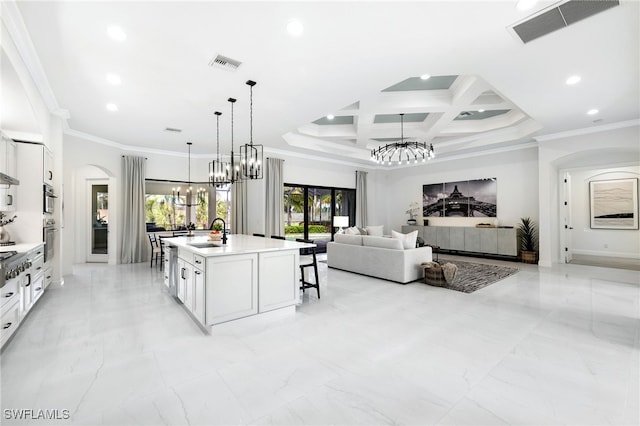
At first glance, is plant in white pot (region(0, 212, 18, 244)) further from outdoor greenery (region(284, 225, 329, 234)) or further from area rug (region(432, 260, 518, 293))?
area rug (region(432, 260, 518, 293))

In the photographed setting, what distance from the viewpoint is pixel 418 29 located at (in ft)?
9.14

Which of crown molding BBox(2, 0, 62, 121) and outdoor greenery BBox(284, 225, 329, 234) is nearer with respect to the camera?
crown molding BBox(2, 0, 62, 121)

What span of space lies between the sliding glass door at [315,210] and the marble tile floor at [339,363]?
186 inches

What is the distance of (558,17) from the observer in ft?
8.80

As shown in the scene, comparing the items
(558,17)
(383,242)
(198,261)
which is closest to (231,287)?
(198,261)

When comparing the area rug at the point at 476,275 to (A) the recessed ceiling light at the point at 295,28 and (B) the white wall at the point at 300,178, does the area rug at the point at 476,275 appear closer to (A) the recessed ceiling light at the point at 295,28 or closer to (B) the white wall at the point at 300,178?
(A) the recessed ceiling light at the point at 295,28

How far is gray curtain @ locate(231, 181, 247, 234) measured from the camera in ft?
26.0

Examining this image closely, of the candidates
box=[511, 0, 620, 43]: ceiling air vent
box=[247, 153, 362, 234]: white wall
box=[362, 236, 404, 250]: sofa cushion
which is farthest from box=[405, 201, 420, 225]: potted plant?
box=[511, 0, 620, 43]: ceiling air vent

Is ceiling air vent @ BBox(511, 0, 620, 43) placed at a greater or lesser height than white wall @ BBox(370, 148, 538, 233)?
greater

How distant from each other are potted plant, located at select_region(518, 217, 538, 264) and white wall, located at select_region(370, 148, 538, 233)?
0.76 feet

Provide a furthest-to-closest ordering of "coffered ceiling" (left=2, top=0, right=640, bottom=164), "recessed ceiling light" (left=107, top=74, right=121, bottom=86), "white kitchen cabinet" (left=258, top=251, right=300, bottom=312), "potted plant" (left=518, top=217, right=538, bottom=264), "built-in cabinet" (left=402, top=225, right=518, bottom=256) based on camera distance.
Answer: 1. "built-in cabinet" (left=402, top=225, right=518, bottom=256)
2. "potted plant" (left=518, top=217, right=538, bottom=264)
3. "recessed ceiling light" (left=107, top=74, right=121, bottom=86)
4. "white kitchen cabinet" (left=258, top=251, right=300, bottom=312)
5. "coffered ceiling" (left=2, top=0, right=640, bottom=164)

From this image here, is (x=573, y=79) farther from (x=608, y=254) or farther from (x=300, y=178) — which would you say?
(x=608, y=254)

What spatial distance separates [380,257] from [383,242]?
279 millimetres

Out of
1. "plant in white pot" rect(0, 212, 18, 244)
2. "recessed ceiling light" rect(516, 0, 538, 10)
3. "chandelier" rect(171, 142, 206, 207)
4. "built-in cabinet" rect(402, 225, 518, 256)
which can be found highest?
"recessed ceiling light" rect(516, 0, 538, 10)
